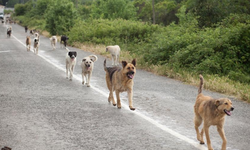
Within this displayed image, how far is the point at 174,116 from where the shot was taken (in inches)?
327

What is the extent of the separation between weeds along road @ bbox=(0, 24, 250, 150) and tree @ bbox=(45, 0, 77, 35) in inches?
1229

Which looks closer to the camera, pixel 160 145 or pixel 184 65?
pixel 160 145

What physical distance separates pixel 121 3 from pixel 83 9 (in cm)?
3102

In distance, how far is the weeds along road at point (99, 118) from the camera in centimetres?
625

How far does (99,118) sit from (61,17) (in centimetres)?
3812

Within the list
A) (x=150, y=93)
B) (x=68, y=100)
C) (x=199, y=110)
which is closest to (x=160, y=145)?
(x=199, y=110)

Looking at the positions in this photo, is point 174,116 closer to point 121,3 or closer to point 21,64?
point 21,64

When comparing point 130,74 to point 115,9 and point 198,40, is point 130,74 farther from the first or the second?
point 115,9

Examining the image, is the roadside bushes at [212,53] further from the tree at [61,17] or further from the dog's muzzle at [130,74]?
the tree at [61,17]

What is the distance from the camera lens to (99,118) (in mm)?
7992

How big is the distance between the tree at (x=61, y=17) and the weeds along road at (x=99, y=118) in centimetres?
3121

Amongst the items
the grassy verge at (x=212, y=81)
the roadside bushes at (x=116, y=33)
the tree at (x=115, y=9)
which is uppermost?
the tree at (x=115, y=9)

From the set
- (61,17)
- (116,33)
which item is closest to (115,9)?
(61,17)

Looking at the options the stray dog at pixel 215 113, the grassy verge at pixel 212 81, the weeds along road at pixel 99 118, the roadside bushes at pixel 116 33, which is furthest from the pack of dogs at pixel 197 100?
the roadside bushes at pixel 116 33
